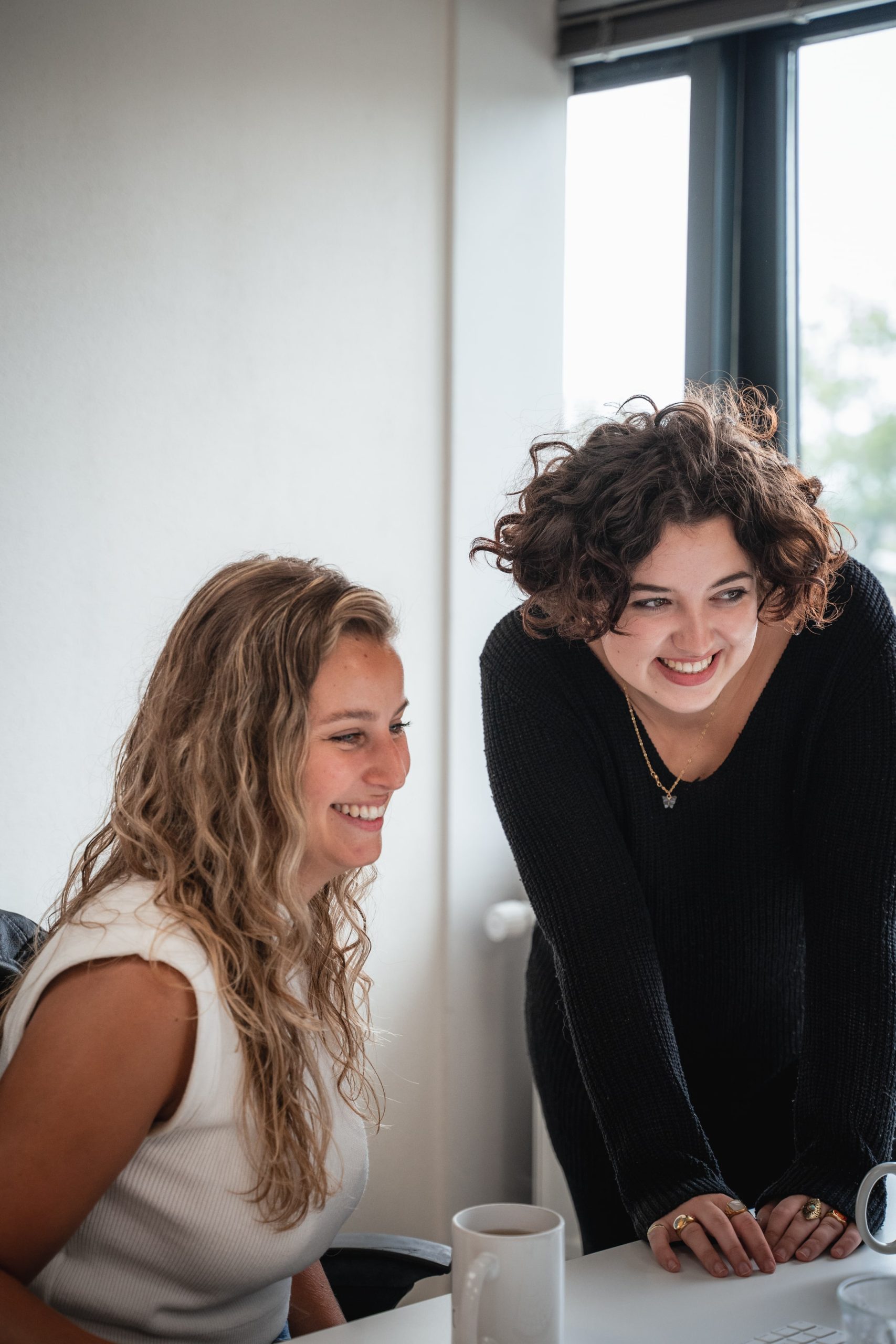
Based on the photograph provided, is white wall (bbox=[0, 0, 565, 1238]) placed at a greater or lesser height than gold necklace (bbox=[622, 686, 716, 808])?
greater

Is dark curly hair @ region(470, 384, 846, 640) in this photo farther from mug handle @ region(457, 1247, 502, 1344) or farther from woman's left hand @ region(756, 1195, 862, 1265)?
mug handle @ region(457, 1247, 502, 1344)

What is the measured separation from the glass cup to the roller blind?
2316 millimetres

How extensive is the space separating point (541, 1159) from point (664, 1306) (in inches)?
64.5

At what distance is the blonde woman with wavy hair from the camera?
858 mm

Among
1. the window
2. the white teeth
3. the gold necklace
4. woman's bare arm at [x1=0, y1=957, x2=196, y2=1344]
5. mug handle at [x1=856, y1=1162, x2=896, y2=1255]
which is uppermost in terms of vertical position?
the window

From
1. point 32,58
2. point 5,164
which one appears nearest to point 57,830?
point 5,164

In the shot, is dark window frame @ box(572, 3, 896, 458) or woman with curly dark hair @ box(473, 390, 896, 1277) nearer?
woman with curly dark hair @ box(473, 390, 896, 1277)

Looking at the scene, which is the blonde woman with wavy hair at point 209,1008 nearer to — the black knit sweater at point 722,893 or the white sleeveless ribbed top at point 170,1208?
the white sleeveless ribbed top at point 170,1208

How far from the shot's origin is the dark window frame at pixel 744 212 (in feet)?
8.38

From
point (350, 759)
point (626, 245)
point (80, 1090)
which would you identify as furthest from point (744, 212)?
point (80, 1090)

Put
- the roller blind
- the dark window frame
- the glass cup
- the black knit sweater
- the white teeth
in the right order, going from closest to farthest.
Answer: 1. the glass cup
2. the black knit sweater
3. the white teeth
4. the roller blind
5. the dark window frame

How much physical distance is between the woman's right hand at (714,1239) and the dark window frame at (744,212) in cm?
186

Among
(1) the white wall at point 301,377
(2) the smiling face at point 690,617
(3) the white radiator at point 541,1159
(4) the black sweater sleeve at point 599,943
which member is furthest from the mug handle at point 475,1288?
(3) the white radiator at point 541,1159

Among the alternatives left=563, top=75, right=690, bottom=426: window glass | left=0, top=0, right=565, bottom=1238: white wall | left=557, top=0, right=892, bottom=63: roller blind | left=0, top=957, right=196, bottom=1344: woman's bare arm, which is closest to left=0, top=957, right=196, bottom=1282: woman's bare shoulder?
left=0, top=957, right=196, bottom=1344: woman's bare arm
